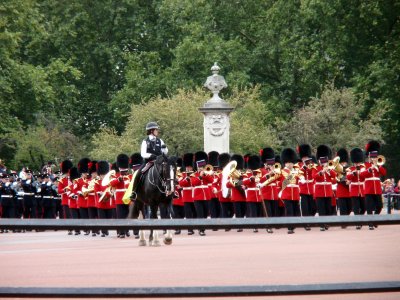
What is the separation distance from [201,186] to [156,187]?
22.2ft

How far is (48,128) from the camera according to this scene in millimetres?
54594

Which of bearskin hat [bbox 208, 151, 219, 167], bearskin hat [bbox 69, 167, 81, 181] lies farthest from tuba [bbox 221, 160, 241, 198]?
bearskin hat [bbox 69, 167, 81, 181]

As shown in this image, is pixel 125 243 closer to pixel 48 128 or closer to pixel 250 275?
pixel 250 275

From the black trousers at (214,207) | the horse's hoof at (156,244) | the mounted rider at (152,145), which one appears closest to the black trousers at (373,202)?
the black trousers at (214,207)

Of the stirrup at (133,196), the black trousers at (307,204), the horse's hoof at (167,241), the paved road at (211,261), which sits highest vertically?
the black trousers at (307,204)

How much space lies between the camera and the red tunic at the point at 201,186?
1067 inches

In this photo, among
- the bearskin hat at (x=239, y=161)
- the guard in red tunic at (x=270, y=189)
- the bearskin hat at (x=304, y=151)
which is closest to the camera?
the guard in red tunic at (x=270, y=189)

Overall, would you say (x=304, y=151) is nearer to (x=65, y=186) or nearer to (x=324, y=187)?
(x=324, y=187)

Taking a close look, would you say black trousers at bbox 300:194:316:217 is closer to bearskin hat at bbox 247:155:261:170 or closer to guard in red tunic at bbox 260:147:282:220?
A: guard in red tunic at bbox 260:147:282:220

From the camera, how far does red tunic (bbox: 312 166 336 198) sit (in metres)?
25.0

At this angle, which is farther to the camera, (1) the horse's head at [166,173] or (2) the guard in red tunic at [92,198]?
(2) the guard in red tunic at [92,198]

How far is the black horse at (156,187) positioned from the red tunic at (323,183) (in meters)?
4.73

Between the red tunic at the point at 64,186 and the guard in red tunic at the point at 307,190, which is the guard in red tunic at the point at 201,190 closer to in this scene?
the guard in red tunic at the point at 307,190

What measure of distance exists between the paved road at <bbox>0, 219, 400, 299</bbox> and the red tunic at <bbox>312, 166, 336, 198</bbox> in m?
1.32
